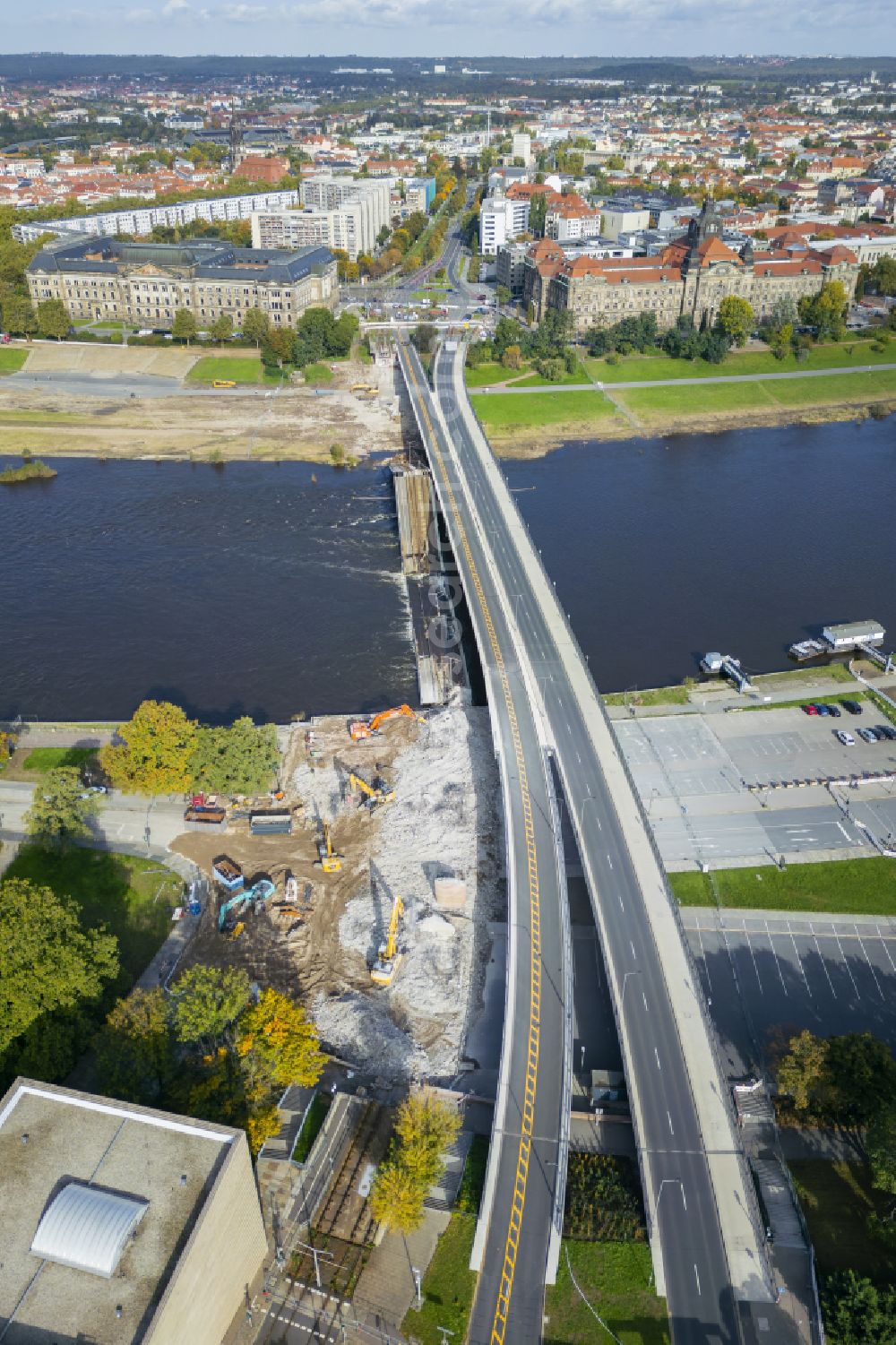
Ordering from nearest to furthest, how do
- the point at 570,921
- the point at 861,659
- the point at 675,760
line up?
1. the point at 570,921
2. the point at 675,760
3. the point at 861,659

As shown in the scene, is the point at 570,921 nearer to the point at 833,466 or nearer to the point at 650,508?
the point at 650,508

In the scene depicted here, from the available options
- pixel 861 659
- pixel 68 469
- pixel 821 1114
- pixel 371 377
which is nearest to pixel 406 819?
pixel 821 1114

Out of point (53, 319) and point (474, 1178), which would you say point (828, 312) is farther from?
point (474, 1178)

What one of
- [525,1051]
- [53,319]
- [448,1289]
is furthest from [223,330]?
[448,1289]

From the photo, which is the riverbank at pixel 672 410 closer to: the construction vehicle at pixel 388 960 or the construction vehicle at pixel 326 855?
the construction vehicle at pixel 326 855

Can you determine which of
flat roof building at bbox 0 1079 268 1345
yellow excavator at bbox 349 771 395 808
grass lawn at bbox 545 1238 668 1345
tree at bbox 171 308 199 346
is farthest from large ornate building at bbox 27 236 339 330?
grass lawn at bbox 545 1238 668 1345
